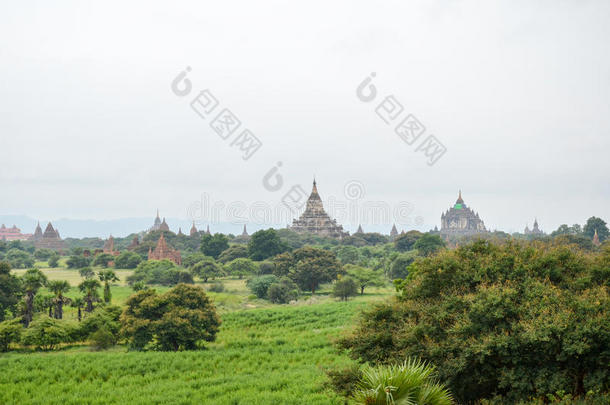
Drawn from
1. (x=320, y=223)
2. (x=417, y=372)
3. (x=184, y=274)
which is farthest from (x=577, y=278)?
(x=320, y=223)

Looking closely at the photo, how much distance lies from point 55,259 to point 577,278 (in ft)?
285

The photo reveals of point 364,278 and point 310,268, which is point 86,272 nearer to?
point 310,268

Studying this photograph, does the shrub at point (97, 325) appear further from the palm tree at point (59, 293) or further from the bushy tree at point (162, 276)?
the bushy tree at point (162, 276)

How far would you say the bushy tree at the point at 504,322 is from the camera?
1088 cm

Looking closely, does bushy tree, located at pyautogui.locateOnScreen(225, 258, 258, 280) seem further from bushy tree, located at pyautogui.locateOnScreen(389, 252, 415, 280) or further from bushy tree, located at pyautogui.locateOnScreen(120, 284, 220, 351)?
bushy tree, located at pyautogui.locateOnScreen(120, 284, 220, 351)

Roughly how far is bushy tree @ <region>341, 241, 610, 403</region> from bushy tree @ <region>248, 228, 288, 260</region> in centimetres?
6146

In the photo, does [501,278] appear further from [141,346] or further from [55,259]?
[55,259]

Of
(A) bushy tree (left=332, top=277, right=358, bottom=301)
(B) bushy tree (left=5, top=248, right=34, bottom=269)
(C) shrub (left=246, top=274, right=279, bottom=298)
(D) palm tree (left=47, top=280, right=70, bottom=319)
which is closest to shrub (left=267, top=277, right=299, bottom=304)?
(C) shrub (left=246, top=274, right=279, bottom=298)

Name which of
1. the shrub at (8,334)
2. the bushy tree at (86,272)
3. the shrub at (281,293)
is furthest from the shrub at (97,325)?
the bushy tree at (86,272)

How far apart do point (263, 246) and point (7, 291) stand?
145ft

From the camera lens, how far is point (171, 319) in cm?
2419

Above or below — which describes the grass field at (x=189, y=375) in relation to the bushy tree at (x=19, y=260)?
below

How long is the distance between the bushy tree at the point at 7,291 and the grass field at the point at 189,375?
1075cm

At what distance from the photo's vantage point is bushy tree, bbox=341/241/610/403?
35.7ft
